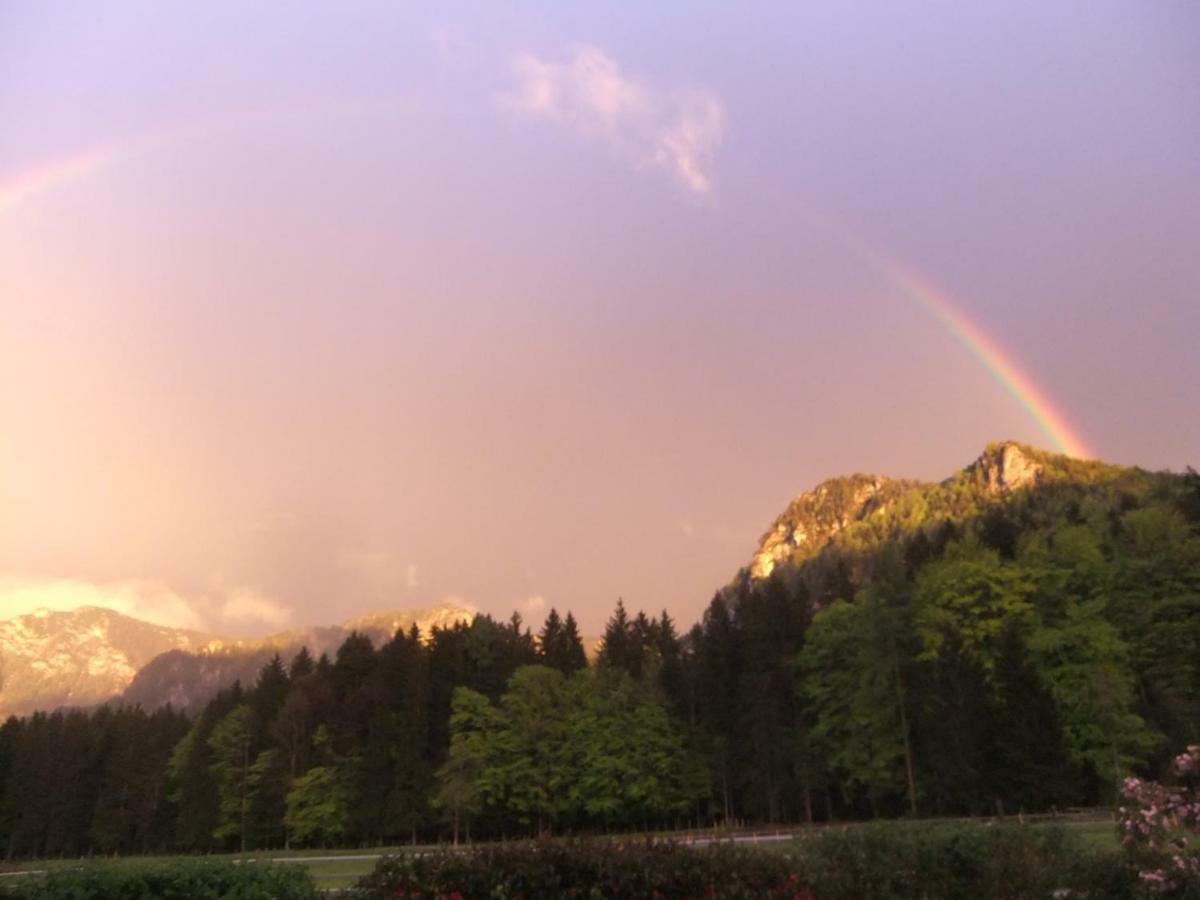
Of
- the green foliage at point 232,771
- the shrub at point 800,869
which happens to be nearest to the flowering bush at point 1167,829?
the shrub at point 800,869

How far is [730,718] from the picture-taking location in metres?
77.1

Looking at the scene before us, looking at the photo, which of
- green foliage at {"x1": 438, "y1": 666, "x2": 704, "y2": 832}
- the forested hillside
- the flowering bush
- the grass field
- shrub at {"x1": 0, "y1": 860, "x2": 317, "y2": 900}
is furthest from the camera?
green foliage at {"x1": 438, "y1": 666, "x2": 704, "y2": 832}

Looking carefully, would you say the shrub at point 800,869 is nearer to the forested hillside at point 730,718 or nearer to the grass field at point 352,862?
the grass field at point 352,862

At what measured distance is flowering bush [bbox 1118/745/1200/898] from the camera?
13391mm

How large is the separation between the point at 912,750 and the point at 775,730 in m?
11.4

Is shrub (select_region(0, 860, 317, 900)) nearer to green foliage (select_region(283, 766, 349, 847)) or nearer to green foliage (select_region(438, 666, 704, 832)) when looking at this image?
green foliage (select_region(438, 666, 704, 832))

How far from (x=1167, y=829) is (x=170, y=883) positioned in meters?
15.2

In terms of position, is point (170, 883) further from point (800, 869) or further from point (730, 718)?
point (730, 718)

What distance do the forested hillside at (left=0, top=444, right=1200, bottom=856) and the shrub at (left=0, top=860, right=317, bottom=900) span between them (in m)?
42.7

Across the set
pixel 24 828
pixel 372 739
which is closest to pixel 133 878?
pixel 372 739

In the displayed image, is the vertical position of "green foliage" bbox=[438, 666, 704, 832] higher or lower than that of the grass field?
higher

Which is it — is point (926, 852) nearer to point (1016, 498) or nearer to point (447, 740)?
point (447, 740)

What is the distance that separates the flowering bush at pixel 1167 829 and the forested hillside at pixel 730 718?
43.9m

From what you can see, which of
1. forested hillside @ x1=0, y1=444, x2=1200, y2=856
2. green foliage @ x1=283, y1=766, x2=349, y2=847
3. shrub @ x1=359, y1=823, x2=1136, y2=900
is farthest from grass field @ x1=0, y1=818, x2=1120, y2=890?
green foliage @ x1=283, y1=766, x2=349, y2=847
